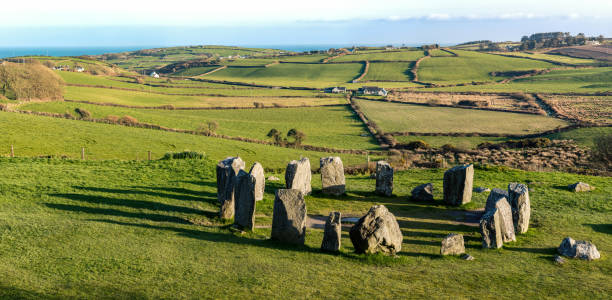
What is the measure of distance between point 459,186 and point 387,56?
16708 centimetres

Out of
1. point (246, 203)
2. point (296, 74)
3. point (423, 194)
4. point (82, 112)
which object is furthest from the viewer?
point (296, 74)

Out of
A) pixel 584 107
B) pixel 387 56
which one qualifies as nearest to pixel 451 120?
pixel 584 107

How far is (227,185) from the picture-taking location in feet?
73.2

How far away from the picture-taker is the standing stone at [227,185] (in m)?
22.0

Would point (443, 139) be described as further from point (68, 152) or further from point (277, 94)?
point (277, 94)

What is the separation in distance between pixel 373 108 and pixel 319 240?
7987 centimetres

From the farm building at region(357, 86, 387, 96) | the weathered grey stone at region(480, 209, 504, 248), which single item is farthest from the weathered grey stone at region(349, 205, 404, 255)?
the farm building at region(357, 86, 387, 96)

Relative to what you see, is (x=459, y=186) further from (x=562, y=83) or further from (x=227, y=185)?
(x=562, y=83)

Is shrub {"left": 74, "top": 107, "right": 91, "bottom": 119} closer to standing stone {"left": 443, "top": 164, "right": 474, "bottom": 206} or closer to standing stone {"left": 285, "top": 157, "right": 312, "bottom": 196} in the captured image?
standing stone {"left": 285, "top": 157, "right": 312, "bottom": 196}

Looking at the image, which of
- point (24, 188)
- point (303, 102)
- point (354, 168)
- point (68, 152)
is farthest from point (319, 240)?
point (303, 102)

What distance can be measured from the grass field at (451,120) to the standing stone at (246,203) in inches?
2275

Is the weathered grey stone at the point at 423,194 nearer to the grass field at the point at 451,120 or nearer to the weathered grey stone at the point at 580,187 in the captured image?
the weathered grey stone at the point at 580,187

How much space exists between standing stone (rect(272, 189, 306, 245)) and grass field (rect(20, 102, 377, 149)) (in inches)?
1788

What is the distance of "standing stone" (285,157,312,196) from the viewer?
2653 centimetres
